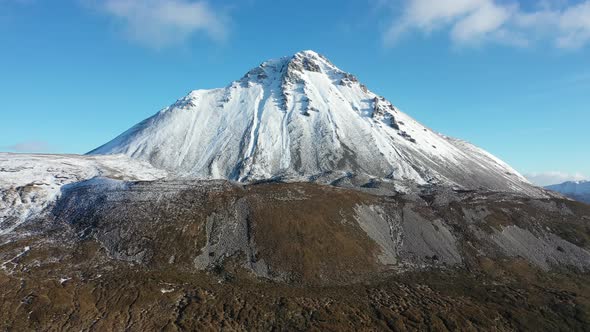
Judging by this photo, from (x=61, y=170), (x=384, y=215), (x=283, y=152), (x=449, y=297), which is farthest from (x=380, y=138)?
(x=449, y=297)

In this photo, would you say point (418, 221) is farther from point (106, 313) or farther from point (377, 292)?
point (106, 313)

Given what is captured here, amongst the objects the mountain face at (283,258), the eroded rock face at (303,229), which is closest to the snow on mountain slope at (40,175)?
the mountain face at (283,258)

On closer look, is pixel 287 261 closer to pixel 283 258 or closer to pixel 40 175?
pixel 283 258

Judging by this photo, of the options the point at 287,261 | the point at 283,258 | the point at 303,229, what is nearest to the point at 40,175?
the point at 303,229

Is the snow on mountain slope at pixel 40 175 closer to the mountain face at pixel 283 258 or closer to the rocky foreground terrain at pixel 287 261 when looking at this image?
the mountain face at pixel 283 258

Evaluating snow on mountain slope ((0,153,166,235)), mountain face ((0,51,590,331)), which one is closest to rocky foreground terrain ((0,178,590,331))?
mountain face ((0,51,590,331))

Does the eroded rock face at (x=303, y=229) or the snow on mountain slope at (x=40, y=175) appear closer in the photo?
the eroded rock face at (x=303, y=229)

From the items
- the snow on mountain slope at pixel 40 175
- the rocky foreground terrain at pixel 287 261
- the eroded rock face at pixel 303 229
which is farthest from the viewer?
the snow on mountain slope at pixel 40 175
